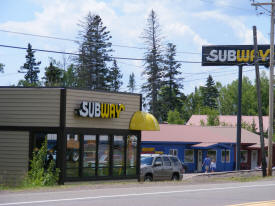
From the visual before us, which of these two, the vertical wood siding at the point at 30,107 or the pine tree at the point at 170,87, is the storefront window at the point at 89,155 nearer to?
the vertical wood siding at the point at 30,107

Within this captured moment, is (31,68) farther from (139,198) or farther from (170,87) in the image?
(139,198)

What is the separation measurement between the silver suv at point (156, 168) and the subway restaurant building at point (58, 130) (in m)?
2.70

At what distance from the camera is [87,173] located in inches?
954

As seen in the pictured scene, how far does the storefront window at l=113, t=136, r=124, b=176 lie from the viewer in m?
25.7

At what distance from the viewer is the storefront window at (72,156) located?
2336 cm

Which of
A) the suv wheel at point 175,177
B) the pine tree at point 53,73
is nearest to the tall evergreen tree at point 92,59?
the pine tree at point 53,73

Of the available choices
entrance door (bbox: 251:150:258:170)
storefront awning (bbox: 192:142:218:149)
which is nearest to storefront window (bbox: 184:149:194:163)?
storefront awning (bbox: 192:142:218:149)

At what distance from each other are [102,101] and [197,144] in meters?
25.1

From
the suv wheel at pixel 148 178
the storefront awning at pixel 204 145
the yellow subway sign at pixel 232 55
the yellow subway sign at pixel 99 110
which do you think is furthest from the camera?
the storefront awning at pixel 204 145

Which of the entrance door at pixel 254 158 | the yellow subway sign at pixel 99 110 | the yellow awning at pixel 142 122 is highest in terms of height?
the yellow subway sign at pixel 99 110

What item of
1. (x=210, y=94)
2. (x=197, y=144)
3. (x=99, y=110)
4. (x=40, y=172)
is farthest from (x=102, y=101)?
(x=210, y=94)

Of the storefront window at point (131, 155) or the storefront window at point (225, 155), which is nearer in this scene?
the storefront window at point (131, 155)

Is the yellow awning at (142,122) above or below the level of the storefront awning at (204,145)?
above

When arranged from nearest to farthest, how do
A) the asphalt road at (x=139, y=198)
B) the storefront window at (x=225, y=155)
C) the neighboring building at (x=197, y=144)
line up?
the asphalt road at (x=139, y=198) → the neighboring building at (x=197, y=144) → the storefront window at (x=225, y=155)
